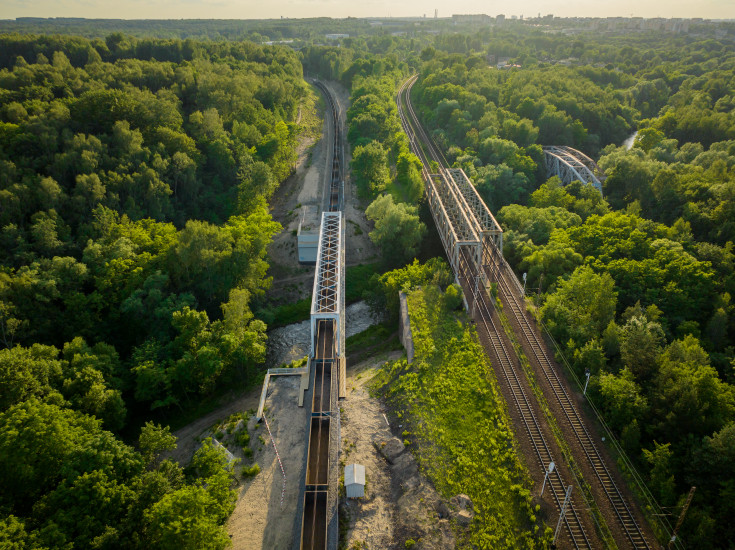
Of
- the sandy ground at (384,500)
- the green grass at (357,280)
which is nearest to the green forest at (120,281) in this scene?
A: the sandy ground at (384,500)

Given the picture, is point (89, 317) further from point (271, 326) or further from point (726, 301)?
point (726, 301)

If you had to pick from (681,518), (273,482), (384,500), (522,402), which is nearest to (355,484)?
(384,500)

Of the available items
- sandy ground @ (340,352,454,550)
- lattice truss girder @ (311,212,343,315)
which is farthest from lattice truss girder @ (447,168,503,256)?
sandy ground @ (340,352,454,550)

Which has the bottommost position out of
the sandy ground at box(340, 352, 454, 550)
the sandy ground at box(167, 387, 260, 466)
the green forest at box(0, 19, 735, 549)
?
the sandy ground at box(167, 387, 260, 466)

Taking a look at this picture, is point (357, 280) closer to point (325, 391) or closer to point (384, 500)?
point (325, 391)

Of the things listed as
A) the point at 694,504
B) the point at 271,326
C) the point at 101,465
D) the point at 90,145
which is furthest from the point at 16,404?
the point at 694,504

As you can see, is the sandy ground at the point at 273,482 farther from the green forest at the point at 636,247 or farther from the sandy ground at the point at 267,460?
the green forest at the point at 636,247

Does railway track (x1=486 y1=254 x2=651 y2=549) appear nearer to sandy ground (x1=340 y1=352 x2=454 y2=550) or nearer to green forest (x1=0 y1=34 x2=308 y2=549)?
sandy ground (x1=340 y1=352 x2=454 y2=550)
